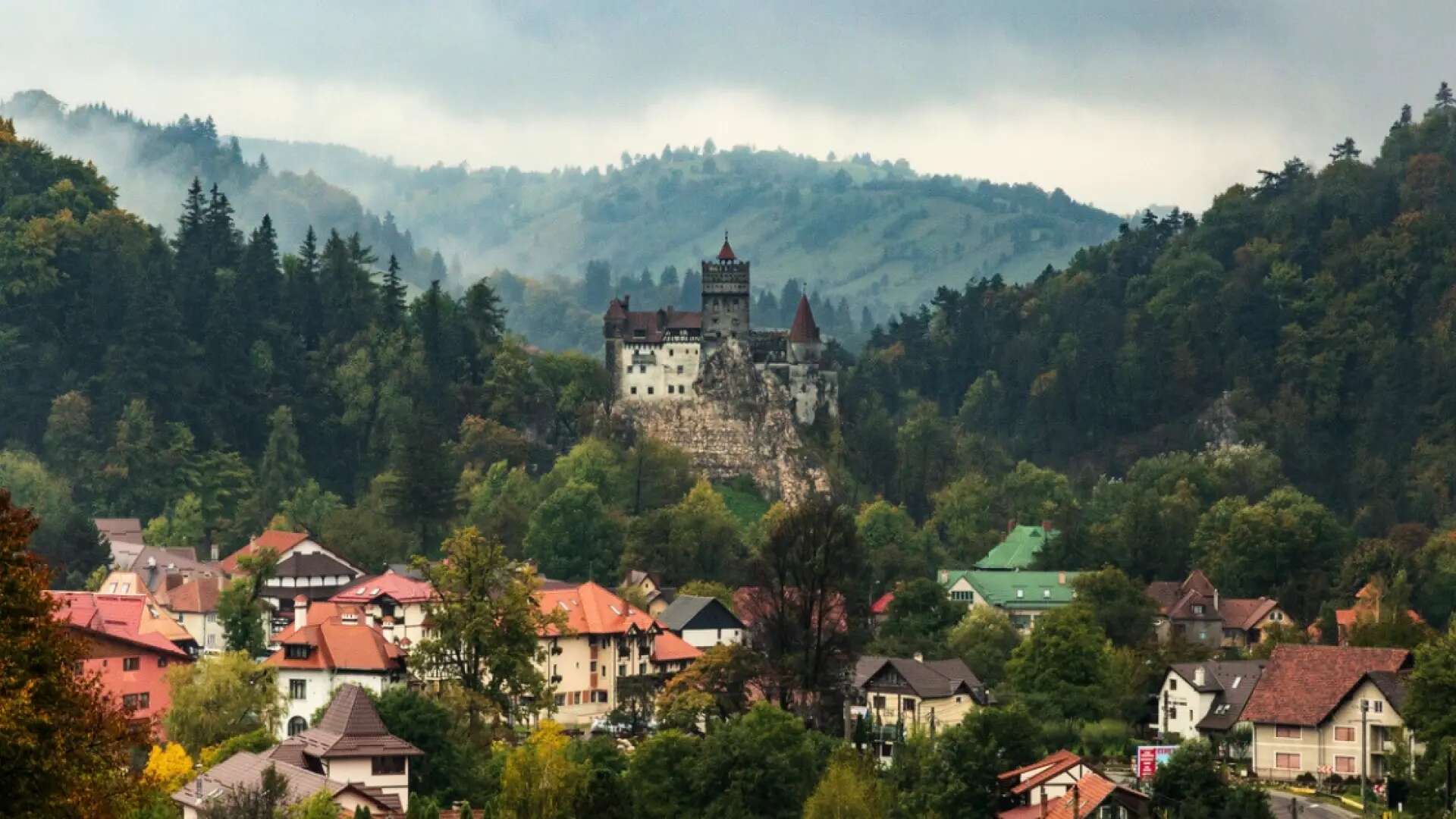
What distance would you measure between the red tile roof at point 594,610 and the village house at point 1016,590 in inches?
781

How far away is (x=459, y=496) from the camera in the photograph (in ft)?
A: 450

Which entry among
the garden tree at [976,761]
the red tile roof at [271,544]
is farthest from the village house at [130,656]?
the garden tree at [976,761]

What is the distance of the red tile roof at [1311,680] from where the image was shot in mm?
80062

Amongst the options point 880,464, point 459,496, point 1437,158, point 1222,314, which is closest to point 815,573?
point 459,496

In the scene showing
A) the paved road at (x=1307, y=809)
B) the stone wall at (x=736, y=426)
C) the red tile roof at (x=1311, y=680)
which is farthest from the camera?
the stone wall at (x=736, y=426)

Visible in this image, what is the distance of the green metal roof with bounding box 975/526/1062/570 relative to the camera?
129500 mm

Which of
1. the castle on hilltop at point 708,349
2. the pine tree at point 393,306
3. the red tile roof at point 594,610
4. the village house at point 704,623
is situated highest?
the pine tree at point 393,306

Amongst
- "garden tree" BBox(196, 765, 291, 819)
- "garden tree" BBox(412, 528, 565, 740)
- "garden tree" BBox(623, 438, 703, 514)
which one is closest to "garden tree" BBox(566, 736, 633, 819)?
"garden tree" BBox(196, 765, 291, 819)

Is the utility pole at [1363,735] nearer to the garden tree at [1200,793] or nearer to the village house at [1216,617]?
the garden tree at [1200,793]

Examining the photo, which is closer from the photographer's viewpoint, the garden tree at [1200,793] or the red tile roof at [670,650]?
the garden tree at [1200,793]

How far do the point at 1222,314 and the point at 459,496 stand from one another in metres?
Answer: 67.9

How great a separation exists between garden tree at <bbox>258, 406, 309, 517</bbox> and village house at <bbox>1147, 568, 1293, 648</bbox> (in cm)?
5236

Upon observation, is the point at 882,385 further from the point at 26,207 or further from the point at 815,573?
the point at 815,573

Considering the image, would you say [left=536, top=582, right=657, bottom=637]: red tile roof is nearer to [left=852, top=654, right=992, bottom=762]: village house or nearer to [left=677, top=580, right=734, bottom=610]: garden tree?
[left=677, top=580, right=734, bottom=610]: garden tree
